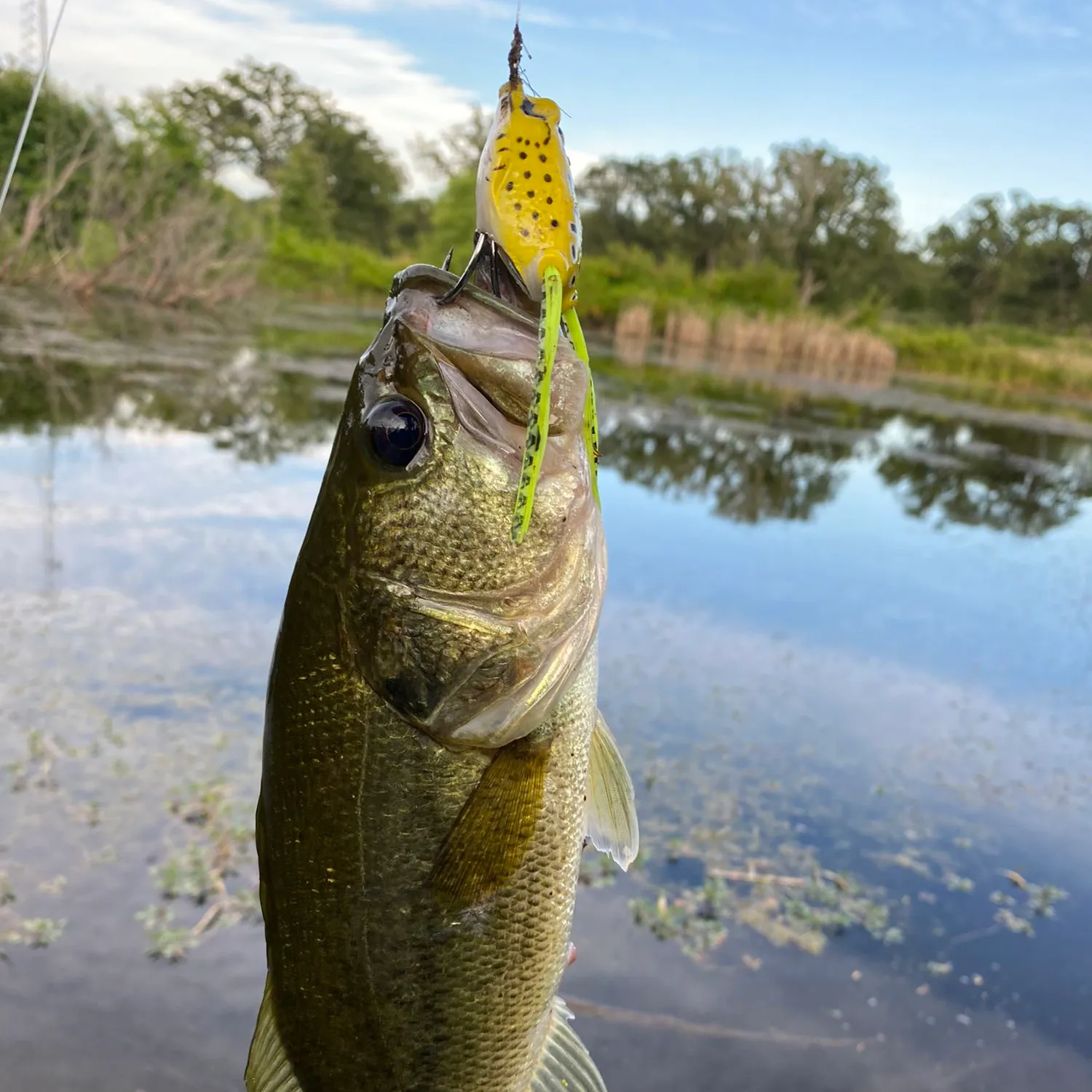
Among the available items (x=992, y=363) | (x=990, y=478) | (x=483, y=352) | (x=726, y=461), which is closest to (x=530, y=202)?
(x=483, y=352)

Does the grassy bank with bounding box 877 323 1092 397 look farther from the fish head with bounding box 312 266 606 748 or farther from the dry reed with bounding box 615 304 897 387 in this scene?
the fish head with bounding box 312 266 606 748

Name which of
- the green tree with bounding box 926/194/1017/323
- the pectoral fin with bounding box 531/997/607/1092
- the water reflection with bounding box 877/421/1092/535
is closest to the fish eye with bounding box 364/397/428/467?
the pectoral fin with bounding box 531/997/607/1092

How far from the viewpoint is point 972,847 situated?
4.96m

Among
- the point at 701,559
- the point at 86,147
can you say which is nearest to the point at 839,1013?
the point at 701,559

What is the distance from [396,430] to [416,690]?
0.37 metres

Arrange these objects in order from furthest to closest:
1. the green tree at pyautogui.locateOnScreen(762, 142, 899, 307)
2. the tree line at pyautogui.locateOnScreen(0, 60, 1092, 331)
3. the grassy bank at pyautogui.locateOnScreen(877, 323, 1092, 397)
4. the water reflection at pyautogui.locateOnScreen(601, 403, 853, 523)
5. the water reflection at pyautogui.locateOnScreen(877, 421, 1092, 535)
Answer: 1. the green tree at pyautogui.locateOnScreen(762, 142, 899, 307)
2. the tree line at pyautogui.locateOnScreen(0, 60, 1092, 331)
3. the grassy bank at pyautogui.locateOnScreen(877, 323, 1092, 397)
4. the water reflection at pyautogui.locateOnScreen(877, 421, 1092, 535)
5. the water reflection at pyautogui.locateOnScreen(601, 403, 853, 523)

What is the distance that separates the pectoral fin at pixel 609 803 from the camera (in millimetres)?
1578

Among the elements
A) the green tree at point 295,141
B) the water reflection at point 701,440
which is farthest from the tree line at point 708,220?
the water reflection at point 701,440

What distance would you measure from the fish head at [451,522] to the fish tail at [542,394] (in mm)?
74

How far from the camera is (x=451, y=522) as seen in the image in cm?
137

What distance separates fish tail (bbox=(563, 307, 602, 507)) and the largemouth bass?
0.08 feet

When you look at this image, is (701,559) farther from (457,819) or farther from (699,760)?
(457,819)

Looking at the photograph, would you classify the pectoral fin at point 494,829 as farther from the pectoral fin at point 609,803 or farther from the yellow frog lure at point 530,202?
the yellow frog lure at point 530,202

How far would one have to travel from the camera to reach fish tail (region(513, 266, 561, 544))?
1.15m
